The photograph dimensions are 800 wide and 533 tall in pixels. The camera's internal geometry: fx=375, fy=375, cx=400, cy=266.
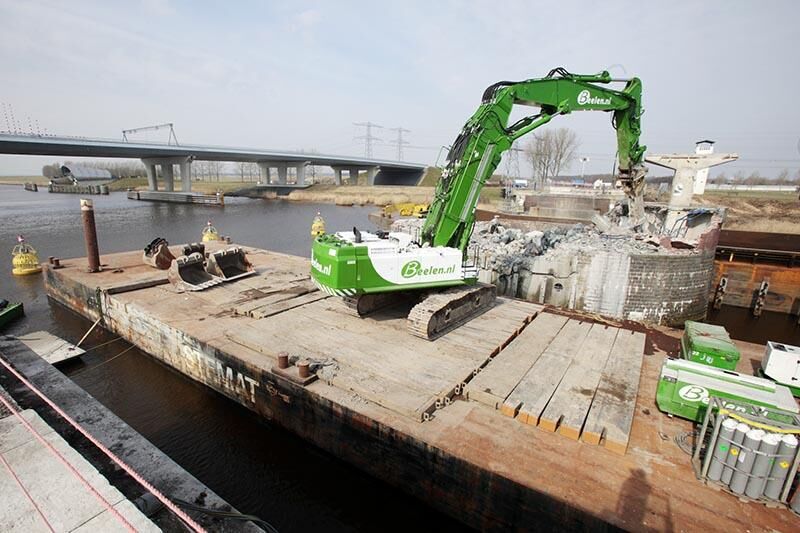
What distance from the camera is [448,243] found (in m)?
9.82

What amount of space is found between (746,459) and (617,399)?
6.20 ft

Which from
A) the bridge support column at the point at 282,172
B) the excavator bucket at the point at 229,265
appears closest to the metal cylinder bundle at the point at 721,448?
the excavator bucket at the point at 229,265

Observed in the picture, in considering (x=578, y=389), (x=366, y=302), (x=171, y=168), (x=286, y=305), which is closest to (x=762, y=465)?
(x=578, y=389)

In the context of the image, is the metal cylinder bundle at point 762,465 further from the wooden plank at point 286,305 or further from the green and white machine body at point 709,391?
the wooden plank at point 286,305

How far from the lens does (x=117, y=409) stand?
27.5ft

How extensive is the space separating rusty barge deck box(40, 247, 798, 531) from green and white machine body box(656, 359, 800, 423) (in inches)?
→ 11.4

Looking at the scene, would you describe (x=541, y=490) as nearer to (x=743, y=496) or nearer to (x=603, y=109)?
(x=743, y=496)

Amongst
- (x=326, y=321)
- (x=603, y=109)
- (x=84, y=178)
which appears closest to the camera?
(x=326, y=321)

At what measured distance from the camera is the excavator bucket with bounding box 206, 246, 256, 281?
13.3 meters

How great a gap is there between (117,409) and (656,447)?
10443 mm

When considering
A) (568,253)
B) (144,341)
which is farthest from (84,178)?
(568,253)

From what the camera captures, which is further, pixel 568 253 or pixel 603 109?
pixel 568 253

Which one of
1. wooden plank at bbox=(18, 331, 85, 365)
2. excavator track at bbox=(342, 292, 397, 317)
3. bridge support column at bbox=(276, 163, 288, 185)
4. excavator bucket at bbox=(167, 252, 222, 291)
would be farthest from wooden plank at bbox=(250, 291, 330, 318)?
bridge support column at bbox=(276, 163, 288, 185)

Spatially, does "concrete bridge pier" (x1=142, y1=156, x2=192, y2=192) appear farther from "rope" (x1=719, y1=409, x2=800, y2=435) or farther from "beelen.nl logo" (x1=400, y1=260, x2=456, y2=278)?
"rope" (x1=719, y1=409, x2=800, y2=435)
